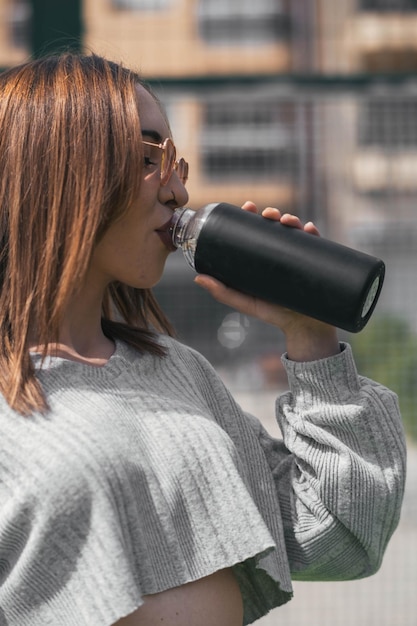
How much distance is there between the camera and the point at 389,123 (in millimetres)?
2555

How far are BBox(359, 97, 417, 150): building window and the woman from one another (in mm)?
1328

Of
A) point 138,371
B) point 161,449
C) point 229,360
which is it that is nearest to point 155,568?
point 161,449

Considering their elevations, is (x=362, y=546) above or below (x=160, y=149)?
below

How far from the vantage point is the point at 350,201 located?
2.63 meters

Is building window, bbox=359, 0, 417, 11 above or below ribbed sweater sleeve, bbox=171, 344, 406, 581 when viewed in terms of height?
above

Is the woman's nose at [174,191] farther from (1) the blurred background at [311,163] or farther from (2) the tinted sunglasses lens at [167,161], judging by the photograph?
(1) the blurred background at [311,163]

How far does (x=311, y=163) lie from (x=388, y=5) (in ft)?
1.68

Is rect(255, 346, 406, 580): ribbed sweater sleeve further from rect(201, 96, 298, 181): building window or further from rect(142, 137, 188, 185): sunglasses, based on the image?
rect(201, 96, 298, 181): building window

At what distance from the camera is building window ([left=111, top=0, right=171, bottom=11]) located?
8.41ft

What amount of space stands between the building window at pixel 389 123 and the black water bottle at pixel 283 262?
132 centimetres

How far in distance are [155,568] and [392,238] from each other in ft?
5.47

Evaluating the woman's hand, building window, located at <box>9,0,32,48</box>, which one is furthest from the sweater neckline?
building window, located at <box>9,0,32,48</box>

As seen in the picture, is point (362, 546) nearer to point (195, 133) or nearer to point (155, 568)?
point (155, 568)

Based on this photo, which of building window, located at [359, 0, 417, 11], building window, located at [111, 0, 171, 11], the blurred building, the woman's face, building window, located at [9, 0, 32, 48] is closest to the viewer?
the woman's face
